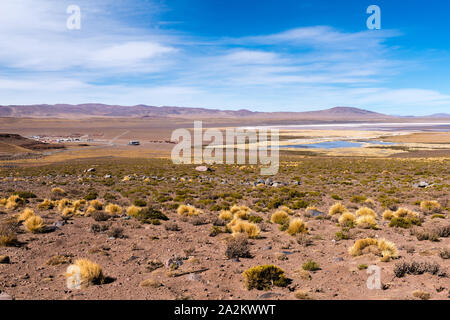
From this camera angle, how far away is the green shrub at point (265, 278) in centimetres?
651

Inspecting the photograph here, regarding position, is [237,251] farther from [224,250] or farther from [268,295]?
[268,295]

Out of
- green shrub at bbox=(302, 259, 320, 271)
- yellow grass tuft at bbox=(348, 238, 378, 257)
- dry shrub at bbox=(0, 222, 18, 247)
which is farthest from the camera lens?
dry shrub at bbox=(0, 222, 18, 247)

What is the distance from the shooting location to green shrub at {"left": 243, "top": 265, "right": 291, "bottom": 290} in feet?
21.4

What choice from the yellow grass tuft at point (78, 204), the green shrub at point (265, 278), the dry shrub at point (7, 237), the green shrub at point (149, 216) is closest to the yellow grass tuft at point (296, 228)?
the green shrub at point (265, 278)

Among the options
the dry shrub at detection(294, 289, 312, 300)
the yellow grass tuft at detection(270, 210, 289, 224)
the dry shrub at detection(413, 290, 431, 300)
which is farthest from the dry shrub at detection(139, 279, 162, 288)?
the yellow grass tuft at detection(270, 210, 289, 224)

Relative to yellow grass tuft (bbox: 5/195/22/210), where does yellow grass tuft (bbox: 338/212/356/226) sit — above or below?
below

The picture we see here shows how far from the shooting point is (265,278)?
6.66 m

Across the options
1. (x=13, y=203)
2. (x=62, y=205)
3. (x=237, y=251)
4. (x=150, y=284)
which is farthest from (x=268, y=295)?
(x=13, y=203)

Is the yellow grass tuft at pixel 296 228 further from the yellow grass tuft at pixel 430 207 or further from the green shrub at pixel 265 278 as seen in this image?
the yellow grass tuft at pixel 430 207

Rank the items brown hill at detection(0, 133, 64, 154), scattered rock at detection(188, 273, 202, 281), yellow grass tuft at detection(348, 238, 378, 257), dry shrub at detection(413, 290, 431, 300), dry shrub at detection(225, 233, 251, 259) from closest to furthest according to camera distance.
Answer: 1. dry shrub at detection(413, 290, 431, 300)
2. scattered rock at detection(188, 273, 202, 281)
3. yellow grass tuft at detection(348, 238, 378, 257)
4. dry shrub at detection(225, 233, 251, 259)
5. brown hill at detection(0, 133, 64, 154)

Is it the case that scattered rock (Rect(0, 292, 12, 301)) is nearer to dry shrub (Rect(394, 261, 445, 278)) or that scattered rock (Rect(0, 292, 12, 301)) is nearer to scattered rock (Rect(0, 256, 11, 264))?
scattered rock (Rect(0, 256, 11, 264))
